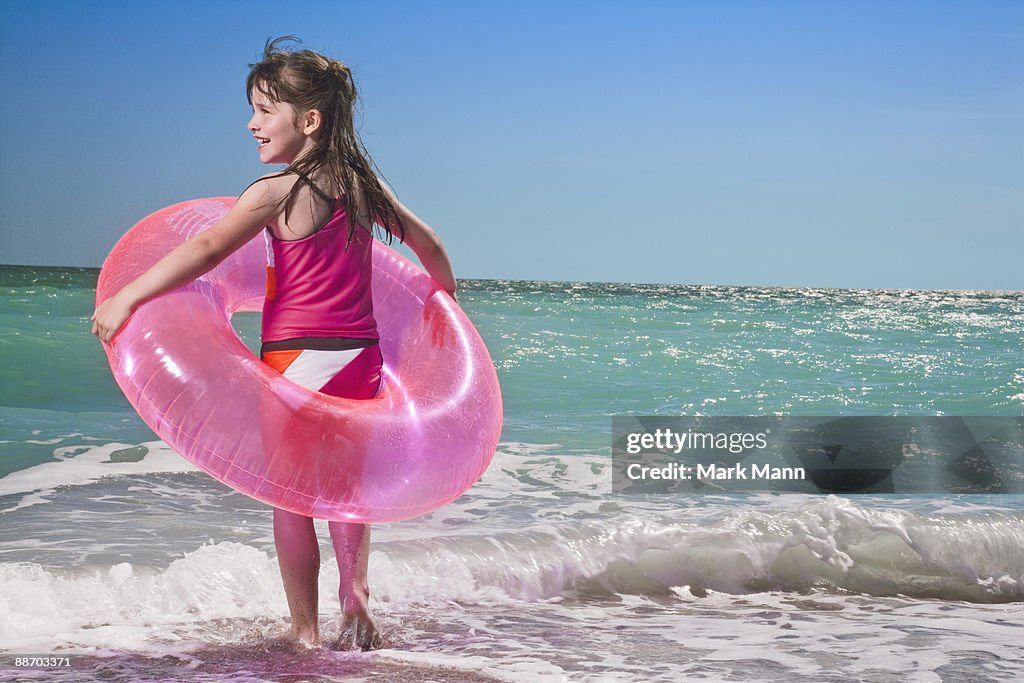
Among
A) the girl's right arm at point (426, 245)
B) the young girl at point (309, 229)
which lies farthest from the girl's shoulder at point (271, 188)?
the girl's right arm at point (426, 245)

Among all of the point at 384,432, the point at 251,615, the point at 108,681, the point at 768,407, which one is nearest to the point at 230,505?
the point at 251,615

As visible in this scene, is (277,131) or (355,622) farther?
(355,622)

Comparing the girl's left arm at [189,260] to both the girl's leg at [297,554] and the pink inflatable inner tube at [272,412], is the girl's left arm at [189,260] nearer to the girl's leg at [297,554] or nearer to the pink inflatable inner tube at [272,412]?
the pink inflatable inner tube at [272,412]

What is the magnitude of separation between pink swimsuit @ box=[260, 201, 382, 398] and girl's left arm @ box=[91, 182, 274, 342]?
0.37 feet

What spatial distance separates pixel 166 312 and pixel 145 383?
149 mm

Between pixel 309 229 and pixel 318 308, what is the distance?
169mm

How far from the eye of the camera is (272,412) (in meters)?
2.09

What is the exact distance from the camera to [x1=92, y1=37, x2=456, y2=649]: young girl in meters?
2.12

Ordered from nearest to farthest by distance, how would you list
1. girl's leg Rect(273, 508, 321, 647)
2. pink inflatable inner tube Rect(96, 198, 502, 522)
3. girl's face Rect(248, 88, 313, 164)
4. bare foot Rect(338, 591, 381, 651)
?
pink inflatable inner tube Rect(96, 198, 502, 522) < girl's face Rect(248, 88, 313, 164) < girl's leg Rect(273, 508, 321, 647) < bare foot Rect(338, 591, 381, 651)

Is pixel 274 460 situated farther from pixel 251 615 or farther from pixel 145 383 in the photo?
pixel 251 615

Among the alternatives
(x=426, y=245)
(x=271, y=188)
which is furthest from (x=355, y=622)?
(x=271, y=188)

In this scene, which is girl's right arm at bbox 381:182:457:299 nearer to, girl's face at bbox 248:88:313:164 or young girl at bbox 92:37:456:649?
young girl at bbox 92:37:456:649

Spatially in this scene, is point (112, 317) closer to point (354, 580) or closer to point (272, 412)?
point (272, 412)

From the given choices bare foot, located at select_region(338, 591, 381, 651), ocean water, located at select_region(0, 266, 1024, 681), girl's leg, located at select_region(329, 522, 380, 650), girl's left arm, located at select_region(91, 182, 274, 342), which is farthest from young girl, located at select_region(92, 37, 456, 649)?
ocean water, located at select_region(0, 266, 1024, 681)
